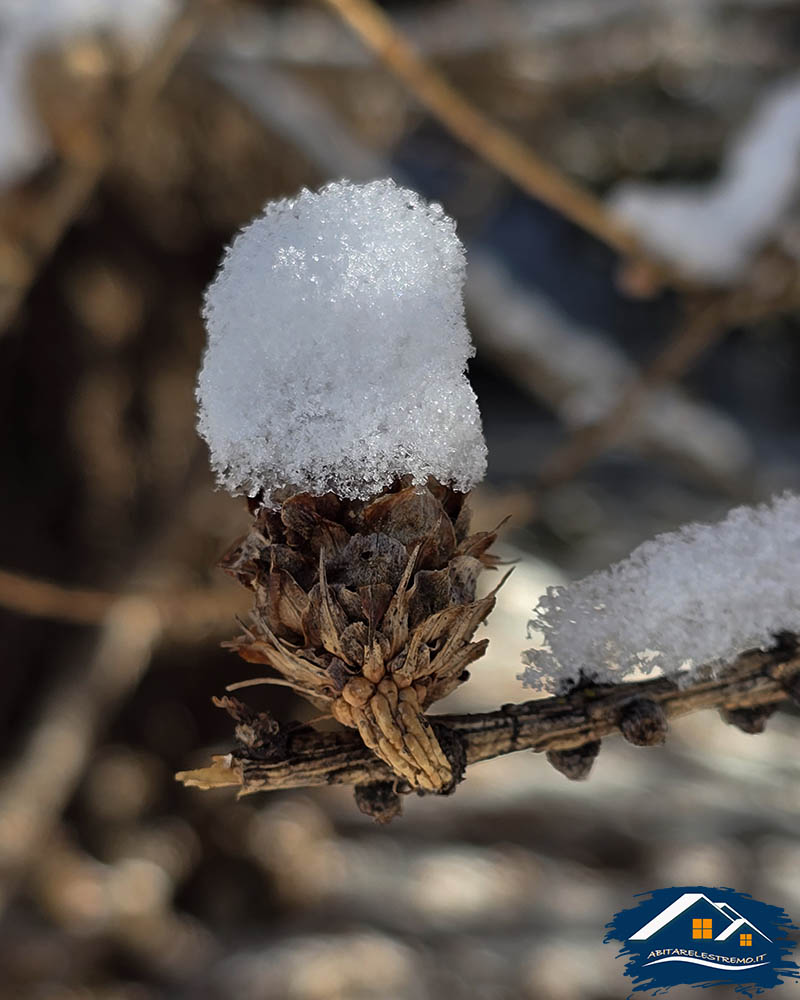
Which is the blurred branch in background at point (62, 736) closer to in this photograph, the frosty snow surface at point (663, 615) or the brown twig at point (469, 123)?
the brown twig at point (469, 123)

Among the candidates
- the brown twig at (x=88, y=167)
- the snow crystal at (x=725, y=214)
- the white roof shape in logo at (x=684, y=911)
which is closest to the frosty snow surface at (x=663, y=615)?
the white roof shape in logo at (x=684, y=911)

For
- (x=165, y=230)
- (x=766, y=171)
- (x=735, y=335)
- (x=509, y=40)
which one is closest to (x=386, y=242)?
(x=766, y=171)

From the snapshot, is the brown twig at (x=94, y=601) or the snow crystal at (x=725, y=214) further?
the snow crystal at (x=725, y=214)

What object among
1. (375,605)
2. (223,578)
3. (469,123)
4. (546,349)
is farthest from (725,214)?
(223,578)

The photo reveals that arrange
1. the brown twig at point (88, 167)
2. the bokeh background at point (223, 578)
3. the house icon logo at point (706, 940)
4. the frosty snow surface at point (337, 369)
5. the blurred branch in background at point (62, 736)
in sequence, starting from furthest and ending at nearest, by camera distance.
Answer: the blurred branch in background at point (62, 736)
the bokeh background at point (223, 578)
the brown twig at point (88, 167)
the house icon logo at point (706, 940)
the frosty snow surface at point (337, 369)

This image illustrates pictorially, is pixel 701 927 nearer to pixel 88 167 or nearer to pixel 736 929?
pixel 736 929

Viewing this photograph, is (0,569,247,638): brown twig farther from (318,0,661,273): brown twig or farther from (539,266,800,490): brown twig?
(318,0,661,273): brown twig

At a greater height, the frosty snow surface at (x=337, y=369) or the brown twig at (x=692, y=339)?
the brown twig at (x=692, y=339)
